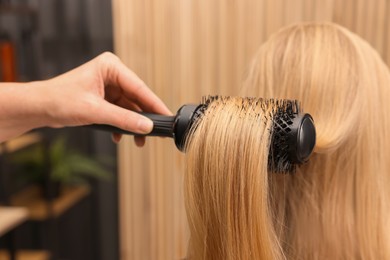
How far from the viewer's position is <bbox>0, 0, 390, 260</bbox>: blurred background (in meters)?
1.50

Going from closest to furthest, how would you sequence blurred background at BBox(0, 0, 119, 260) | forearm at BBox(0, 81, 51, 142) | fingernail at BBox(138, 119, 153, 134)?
fingernail at BBox(138, 119, 153, 134) < forearm at BBox(0, 81, 51, 142) < blurred background at BBox(0, 0, 119, 260)

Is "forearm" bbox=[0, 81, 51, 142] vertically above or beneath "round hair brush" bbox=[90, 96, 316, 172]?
above

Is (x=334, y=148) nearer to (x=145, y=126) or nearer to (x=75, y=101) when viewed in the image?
(x=145, y=126)

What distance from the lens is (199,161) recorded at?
1.87 ft

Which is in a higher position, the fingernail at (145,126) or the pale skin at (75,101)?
the pale skin at (75,101)

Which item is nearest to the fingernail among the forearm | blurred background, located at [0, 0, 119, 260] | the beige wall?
the forearm

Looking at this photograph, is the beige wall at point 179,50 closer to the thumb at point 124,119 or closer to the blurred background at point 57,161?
the blurred background at point 57,161

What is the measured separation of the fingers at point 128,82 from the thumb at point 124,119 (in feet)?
0.44

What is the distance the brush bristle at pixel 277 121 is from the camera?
0.54 m

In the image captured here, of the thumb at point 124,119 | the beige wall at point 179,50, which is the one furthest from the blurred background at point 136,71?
the thumb at point 124,119

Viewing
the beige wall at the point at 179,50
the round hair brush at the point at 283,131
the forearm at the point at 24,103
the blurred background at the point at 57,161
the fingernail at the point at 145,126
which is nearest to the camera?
the round hair brush at the point at 283,131

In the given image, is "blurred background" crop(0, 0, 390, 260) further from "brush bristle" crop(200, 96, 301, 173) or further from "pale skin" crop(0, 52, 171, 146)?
"brush bristle" crop(200, 96, 301, 173)

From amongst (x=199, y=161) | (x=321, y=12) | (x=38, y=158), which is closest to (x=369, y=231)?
(x=199, y=161)

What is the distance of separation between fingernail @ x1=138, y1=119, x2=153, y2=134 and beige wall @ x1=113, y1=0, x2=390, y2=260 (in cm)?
85
